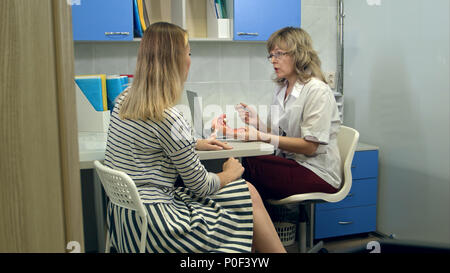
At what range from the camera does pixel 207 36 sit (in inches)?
111

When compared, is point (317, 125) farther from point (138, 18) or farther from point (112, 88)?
point (138, 18)

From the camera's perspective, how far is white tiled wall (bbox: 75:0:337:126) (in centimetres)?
270

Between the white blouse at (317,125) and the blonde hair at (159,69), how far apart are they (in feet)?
2.35

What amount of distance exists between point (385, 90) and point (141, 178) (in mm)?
1775

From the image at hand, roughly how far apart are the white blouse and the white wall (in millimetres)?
564

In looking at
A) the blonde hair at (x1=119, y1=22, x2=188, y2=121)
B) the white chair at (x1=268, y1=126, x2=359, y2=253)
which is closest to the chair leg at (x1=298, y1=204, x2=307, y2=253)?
the white chair at (x1=268, y1=126, x2=359, y2=253)

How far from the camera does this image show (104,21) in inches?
93.5

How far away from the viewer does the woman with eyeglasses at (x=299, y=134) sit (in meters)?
1.87

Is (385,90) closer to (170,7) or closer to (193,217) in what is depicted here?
(170,7)

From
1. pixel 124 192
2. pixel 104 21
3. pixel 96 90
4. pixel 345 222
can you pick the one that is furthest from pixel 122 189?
pixel 345 222

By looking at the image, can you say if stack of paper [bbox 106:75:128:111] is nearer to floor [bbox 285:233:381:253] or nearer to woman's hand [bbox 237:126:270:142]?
woman's hand [bbox 237:126:270:142]

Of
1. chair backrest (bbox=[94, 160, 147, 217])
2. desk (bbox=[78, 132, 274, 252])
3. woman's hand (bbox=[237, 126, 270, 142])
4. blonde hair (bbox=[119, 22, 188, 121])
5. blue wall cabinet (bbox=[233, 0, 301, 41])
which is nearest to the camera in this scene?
chair backrest (bbox=[94, 160, 147, 217])

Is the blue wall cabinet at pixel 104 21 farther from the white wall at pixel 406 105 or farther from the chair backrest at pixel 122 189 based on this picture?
the white wall at pixel 406 105
